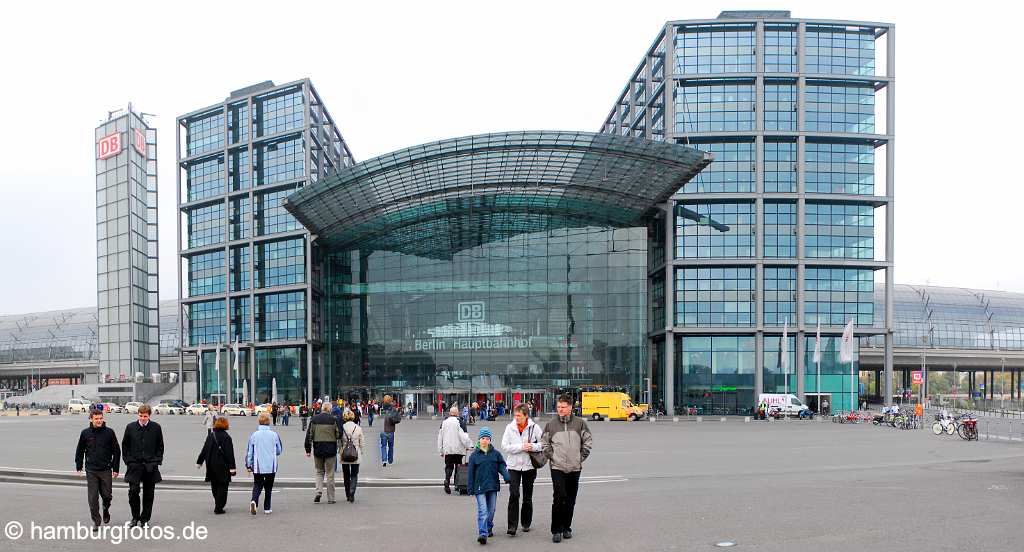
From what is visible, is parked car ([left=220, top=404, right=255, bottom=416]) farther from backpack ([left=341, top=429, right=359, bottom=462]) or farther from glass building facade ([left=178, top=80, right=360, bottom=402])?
backpack ([left=341, top=429, right=359, bottom=462])

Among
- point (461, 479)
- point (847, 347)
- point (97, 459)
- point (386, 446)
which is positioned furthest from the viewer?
point (847, 347)

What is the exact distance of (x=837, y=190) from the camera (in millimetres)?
66062

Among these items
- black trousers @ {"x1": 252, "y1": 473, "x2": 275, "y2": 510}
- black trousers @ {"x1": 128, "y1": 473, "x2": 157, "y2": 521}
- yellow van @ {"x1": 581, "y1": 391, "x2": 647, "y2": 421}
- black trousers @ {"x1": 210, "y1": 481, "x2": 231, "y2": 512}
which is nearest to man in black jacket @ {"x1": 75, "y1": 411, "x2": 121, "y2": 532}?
black trousers @ {"x1": 128, "y1": 473, "x2": 157, "y2": 521}

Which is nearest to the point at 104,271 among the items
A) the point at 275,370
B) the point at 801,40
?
the point at 275,370

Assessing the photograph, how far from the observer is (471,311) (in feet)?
242

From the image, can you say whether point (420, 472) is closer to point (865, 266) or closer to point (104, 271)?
point (865, 266)

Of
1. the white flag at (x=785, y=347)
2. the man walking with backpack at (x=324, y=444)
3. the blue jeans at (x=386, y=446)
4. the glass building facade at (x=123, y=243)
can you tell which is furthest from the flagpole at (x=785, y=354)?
the glass building facade at (x=123, y=243)

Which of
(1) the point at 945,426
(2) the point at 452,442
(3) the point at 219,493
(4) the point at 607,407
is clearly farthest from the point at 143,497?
(4) the point at 607,407

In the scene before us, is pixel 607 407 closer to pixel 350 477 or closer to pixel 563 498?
pixel 350 477

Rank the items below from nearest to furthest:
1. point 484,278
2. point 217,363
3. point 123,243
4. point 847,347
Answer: point 847,347, point 484,278, point 217,363, point 123,243

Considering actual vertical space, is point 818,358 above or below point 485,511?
below

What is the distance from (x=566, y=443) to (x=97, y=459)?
6308 mm

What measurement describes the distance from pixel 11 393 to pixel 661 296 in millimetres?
125956

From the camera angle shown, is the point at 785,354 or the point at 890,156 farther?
the point at 890,156
